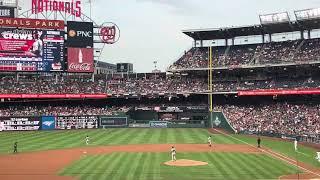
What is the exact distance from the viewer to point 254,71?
7525 centimetres

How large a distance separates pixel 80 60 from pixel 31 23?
9.64 meters

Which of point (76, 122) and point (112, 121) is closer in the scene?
point (76, 122)

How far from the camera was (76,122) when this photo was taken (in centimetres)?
7138

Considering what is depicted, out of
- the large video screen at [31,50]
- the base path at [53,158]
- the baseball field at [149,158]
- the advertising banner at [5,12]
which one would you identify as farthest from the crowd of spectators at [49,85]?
the base path at [53,158]

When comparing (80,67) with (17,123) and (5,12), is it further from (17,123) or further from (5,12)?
(5,12)

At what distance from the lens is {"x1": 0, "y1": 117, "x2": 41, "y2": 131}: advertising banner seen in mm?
67144

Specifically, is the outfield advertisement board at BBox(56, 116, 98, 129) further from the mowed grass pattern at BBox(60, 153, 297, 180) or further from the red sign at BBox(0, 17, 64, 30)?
the mowed grass pattern at BBox(60, 153, 297, 180)

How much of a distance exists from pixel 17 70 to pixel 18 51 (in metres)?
3.12

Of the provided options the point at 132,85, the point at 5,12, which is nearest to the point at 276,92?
the point at 132,85

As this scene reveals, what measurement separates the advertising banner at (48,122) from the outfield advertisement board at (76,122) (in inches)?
24.6

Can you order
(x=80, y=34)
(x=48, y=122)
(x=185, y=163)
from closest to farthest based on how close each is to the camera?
(x=185, y=163) → (x=48, y=122) → (x=80, y=34)

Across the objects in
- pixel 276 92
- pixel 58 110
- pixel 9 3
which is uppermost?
pixel 9 3

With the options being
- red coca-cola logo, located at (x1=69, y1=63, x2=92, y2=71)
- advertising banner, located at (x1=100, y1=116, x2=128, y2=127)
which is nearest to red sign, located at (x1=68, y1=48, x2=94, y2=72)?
red coca-cola logo, located at (x1=69, y1=63, x2=92, y2=71)

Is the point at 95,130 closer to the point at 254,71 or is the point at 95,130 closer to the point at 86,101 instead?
the point at 86,101
